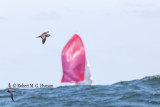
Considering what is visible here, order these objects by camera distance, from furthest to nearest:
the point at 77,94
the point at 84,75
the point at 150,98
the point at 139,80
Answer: the point at 139,80, the point at 77,94, the point at 150,98, the point at 84,75

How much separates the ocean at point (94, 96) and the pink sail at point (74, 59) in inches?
551

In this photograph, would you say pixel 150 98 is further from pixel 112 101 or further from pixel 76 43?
pixel 76 43

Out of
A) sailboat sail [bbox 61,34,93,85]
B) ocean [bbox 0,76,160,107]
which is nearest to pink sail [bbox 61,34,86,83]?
sailboat sail [bbox 61,34,93,85]

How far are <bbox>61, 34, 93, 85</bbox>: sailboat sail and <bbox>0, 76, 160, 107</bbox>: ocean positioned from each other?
13982 millimetres

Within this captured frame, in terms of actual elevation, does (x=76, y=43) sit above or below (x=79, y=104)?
above

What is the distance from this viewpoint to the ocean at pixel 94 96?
32188 millimetres

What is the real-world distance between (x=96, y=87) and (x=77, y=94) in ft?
13.1

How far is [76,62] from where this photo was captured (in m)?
17.4

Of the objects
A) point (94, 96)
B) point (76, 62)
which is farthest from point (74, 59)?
point (94, 96)

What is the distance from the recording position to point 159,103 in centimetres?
3228

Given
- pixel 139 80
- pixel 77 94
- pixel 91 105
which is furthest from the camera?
pixel 139 80

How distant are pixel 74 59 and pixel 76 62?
0.16 metres

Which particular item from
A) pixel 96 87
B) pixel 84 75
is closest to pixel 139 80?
pixel 96 87

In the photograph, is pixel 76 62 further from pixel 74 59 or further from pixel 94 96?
pixel 94 96
